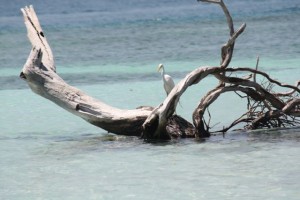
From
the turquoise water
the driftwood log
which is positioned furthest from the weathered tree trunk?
the turquoise water

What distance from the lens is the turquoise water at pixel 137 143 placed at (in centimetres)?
965

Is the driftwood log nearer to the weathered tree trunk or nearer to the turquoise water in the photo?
the weathered tree trunk

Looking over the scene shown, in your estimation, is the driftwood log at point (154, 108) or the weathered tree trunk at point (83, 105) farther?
the weathered tree trunk at point (83, 105)

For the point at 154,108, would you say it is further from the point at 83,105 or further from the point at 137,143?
the point at 83,105

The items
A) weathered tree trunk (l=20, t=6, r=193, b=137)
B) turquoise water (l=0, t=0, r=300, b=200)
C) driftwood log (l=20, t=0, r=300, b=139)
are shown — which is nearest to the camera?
turquoise water (l=0, t=0, r=300, b=200)

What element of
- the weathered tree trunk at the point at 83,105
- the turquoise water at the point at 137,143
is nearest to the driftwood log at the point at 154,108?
the weathered tree trunk at the point at 83,105

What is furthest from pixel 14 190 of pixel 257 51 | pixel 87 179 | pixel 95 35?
pixel 95 35

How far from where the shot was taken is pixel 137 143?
11.9 m

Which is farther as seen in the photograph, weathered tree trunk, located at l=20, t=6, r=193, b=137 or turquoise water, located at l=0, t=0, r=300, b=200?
weathered tree trunk, located at l=20, t=6, r=193, b=137

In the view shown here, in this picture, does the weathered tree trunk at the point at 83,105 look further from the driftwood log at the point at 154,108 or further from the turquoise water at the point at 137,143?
the turquoise water at the point at 137,143

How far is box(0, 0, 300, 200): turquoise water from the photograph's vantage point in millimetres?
9648

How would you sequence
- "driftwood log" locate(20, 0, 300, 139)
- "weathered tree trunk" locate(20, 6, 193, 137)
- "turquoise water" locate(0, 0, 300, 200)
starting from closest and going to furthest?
"turquoise water" locate(0, 0, 300, 200), "driftwood log" locate(20, 0, 300, 139), "weathered tree trunk" locate(20, 6, 193, 137)

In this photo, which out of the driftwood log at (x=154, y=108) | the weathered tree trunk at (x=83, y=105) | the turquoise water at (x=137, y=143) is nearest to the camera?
the turquoise water at (x=137, y=143)

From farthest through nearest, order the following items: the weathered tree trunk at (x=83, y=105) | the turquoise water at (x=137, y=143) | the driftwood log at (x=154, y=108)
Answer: the weathered tree trunk at (x=83, y=105) → the driftwood log at (x=154, y=108) → the turquoise water at (x=137, y=143)
